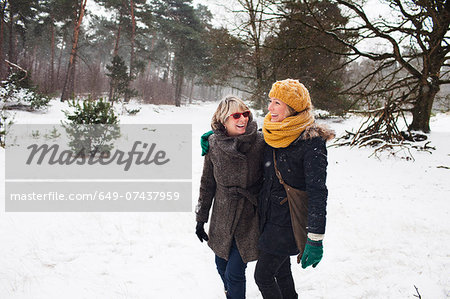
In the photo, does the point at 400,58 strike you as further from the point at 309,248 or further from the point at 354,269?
the point at 309,248

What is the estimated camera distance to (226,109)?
1949 mm

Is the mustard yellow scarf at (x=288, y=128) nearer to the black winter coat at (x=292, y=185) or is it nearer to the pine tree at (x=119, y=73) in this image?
the black winter coat at (x=292, y=185)

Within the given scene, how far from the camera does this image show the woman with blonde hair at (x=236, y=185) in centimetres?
191

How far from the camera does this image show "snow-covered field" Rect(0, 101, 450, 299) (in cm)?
255

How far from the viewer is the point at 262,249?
5.93 ft

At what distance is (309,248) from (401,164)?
22.2ft

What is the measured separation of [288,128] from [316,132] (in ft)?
0.58

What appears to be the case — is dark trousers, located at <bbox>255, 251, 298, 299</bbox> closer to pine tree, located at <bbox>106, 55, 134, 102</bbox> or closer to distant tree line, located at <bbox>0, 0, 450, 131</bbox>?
distant tree line, located at <bbox>0, 0, 450, 131</bbox>

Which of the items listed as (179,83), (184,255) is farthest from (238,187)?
(179,83)

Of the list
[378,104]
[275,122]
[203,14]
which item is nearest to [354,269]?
[275,122]

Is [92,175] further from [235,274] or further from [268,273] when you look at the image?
[268,273]

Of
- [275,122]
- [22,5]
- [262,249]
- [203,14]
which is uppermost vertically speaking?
[203,14]

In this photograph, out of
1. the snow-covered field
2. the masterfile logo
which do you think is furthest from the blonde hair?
the masterfile logo

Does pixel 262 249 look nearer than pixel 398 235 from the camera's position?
Yes
